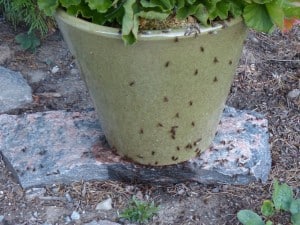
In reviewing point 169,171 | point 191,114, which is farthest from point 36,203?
point 191,114

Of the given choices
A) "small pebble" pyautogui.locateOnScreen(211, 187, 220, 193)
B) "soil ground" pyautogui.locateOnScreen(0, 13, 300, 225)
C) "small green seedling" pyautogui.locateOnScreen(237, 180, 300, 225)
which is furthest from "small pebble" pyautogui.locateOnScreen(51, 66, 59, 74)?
"small green seedling" pyautogui.locateOnScreen(237, 180, 300, 225)

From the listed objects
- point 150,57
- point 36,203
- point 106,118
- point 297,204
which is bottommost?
point 36,203

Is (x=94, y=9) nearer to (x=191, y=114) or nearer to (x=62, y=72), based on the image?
(x=191, y=114)

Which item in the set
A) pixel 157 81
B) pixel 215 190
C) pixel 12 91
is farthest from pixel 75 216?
pixel 12 91

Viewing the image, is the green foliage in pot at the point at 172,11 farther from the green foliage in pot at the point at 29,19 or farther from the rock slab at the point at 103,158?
the green foliage in pot at the point at 29,19

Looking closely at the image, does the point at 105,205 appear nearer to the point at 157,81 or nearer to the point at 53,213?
the point at 53,213

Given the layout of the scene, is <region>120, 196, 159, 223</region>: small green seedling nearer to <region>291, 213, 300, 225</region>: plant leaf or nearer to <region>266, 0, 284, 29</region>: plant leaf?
<region>291, 213, 300, 225</region>: plant leaf
